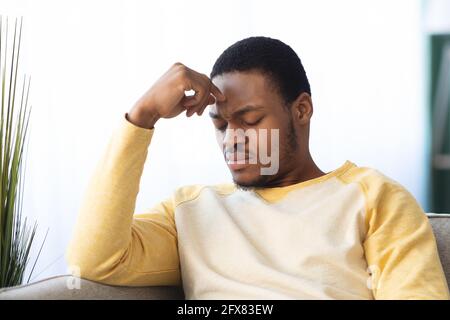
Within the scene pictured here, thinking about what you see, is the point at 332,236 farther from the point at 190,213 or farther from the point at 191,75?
the point at 191,75

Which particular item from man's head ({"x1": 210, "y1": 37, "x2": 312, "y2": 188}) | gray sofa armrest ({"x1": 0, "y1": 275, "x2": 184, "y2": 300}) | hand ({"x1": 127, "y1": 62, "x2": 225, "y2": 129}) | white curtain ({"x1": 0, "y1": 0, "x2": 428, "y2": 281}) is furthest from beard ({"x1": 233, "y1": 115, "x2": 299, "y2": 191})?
white curtain ({"x1": 0, "y1": 0, "x2": 428, "y2": 281})

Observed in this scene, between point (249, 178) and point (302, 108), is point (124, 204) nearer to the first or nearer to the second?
point (249, 178)

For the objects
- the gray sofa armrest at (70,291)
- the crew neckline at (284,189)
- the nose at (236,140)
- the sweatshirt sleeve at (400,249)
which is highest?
the nose at (236,140)

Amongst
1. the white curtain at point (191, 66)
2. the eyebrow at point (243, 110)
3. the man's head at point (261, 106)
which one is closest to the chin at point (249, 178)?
the man's head at point (261, 106)

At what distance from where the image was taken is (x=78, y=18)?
9.00 ft

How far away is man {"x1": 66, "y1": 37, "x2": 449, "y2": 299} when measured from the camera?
47.3 inches

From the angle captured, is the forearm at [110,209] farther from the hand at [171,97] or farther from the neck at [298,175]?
the neck at [298,175]

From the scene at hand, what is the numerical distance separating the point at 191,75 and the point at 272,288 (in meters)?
0.45

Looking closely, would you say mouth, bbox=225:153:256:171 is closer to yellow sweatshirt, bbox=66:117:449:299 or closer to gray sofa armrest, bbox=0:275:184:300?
yellow sweatshirt, bbox=66:117:449:299

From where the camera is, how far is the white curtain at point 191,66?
2729mm

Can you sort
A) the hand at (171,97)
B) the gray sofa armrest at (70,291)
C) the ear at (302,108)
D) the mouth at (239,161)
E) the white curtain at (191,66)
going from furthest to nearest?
the white curtain at (191,66) → the ear at (302,108) → the mouth at (239,161) → the hand at (171,97) → the gray sofa armrest at (70,291)

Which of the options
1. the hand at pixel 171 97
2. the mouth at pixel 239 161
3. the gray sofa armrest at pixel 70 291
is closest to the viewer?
the gray sofa armrest at pixel 70 291

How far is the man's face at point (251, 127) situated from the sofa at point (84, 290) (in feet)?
0.97

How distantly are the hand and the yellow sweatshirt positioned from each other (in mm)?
42
